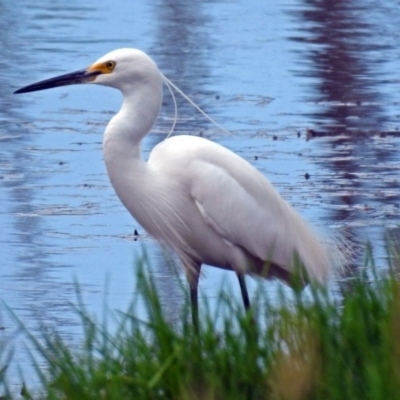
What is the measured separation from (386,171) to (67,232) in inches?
75.6

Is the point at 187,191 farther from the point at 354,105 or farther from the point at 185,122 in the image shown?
the point at 354,105

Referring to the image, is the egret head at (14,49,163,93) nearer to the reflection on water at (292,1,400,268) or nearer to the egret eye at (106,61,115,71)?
the egret eye at (106,61,115,71)

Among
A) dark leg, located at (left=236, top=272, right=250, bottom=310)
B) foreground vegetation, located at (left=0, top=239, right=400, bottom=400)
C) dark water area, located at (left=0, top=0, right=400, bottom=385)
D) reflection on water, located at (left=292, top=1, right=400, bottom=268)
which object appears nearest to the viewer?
foreground vegetation, located at (left=0, top=239, right=400, bottom=400)

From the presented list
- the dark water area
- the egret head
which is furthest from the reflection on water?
the egret head

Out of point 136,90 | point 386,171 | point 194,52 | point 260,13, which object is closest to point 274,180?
point 386,171

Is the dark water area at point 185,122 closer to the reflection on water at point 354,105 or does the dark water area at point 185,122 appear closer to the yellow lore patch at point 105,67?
the reflection on water at point 354,105

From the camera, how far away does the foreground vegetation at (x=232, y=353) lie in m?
3.24

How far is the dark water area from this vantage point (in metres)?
5.67

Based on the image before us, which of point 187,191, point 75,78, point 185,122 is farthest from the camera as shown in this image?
point 185,122

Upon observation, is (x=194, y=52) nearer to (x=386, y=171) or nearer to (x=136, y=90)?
(x=386, y=171)

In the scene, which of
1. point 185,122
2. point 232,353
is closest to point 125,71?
point 232,353

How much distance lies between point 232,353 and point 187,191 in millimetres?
1617

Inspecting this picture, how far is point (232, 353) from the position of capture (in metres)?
3.42

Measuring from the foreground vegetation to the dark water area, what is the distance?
0.18 m
